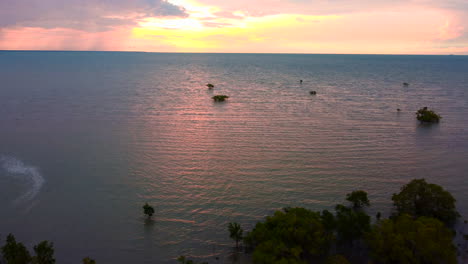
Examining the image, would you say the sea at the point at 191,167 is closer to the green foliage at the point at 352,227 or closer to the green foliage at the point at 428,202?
the green foliage at the point at 428,202

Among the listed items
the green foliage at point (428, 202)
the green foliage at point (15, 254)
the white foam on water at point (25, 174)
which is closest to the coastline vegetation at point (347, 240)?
the green foliage at point (428, 202)

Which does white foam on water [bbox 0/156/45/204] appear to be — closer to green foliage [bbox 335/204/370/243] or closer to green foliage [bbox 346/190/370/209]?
green foliage [bbox 335/204/370/243]

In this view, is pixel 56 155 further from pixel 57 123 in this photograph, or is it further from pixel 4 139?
pixel 57 123

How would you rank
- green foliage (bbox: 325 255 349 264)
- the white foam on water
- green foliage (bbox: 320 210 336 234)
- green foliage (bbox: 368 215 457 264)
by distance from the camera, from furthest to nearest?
the white foam on water
green foliage (bbox: 320 210 336 234)
green foliage (bbox: 368 215 457 264)
green foliage (bbox: 325 255 349 264)

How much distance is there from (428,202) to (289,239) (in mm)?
10601

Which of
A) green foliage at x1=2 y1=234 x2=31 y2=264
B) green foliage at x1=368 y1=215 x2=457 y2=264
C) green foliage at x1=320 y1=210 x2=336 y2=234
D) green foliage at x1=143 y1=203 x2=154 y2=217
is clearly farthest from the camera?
green foliage at x1=143 y1=203 x2=154 y2=217

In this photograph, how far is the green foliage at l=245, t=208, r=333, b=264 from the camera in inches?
646

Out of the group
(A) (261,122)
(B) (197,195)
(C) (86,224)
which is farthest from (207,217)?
(A) (261,122)

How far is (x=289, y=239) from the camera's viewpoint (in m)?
17.6

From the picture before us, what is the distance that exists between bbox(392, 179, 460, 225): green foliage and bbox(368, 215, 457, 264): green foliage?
11.8 feet

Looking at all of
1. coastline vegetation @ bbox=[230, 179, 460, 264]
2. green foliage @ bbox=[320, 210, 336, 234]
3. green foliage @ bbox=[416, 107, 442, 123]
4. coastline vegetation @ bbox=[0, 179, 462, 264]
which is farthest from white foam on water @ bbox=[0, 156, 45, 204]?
green foliage @ bbox=[416, 107, 442, 123]

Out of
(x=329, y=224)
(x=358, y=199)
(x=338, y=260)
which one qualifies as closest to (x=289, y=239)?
(x=338, y=260)

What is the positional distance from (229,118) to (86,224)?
29.3 metres

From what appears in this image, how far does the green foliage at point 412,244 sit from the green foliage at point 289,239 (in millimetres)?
2573
